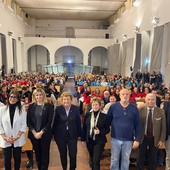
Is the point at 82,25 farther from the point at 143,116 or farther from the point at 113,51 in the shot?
the point at 143,116

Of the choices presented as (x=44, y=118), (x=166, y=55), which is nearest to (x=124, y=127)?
(x=44, y=118)

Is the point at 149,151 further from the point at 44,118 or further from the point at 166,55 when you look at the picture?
the point at 166,55

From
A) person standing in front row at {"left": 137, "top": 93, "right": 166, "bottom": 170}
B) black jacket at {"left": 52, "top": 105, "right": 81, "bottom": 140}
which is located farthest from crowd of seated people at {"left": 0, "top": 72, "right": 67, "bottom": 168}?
person standing in front row at {"left": 137, "top": 93, "right": 166, "bottom": 170}

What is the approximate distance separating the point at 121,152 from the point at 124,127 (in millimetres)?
378

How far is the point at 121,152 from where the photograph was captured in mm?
3027

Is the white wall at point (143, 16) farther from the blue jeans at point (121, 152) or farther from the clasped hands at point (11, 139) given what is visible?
the clasped hands at point (11, 139)

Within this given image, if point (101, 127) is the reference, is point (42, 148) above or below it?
below

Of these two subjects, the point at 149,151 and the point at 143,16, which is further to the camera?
the point at 143,16

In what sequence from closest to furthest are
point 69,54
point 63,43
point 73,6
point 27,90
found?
point 27,90, point 73,6, point 63,43, point 69,54

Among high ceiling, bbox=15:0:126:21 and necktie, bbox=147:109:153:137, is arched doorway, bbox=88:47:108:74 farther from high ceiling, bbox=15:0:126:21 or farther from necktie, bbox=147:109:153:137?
necktie, bbox=147:109:153:137

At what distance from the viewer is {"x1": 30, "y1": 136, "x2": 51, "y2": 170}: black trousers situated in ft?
10.5

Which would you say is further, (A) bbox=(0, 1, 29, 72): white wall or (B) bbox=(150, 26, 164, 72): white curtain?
(A) bbox=(0, 1, 29, 72): white wall

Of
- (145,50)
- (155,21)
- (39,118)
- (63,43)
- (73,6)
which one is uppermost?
(73,6)

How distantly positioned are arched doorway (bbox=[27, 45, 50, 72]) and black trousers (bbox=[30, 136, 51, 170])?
21970mm
